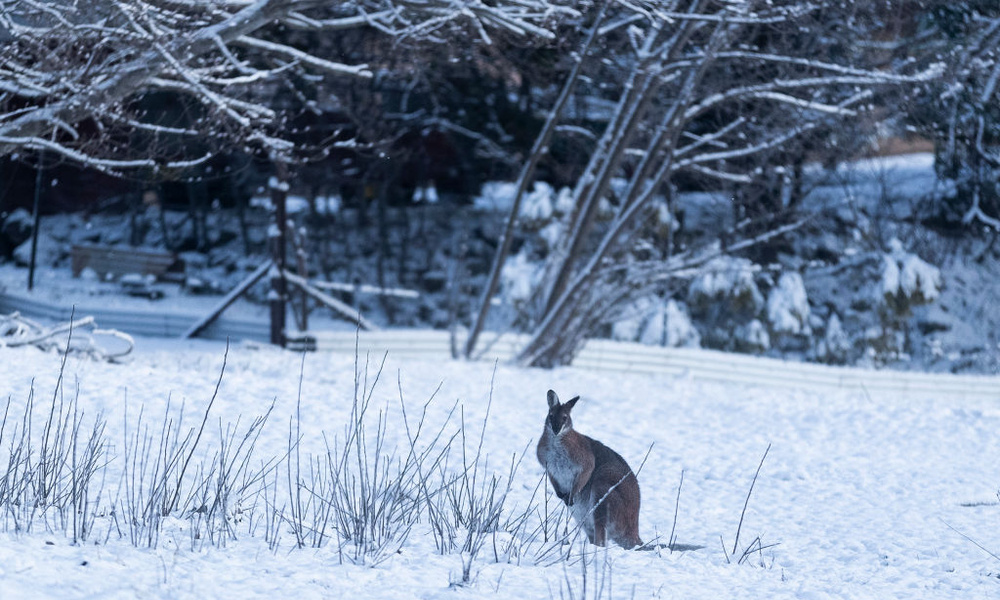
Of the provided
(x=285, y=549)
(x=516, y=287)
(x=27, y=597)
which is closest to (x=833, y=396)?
(x=516, y=287)

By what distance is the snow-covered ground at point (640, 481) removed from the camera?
11.8 feet

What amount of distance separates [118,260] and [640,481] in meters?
16.3

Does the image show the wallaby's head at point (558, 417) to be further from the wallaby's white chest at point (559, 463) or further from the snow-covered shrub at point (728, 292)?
the snow-covered shrub at point (728, 292)

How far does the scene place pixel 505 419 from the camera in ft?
29.6

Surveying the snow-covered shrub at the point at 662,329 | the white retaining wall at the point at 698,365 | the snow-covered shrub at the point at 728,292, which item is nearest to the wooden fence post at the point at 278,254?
the white retaining wall at the point at 698,365

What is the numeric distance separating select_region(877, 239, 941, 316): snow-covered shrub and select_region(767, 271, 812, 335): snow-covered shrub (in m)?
1.70

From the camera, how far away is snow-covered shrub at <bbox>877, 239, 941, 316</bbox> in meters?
20.0

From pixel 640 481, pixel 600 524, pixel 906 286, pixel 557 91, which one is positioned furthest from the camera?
pixel 906 286

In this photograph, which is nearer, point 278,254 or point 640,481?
point 640,481

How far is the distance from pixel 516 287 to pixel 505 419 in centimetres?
942

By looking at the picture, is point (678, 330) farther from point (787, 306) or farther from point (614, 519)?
point (614, 519)

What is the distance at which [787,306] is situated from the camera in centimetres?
1928

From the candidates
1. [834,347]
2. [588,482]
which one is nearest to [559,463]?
[588,482]

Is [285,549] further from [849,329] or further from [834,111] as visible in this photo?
[849,329]
